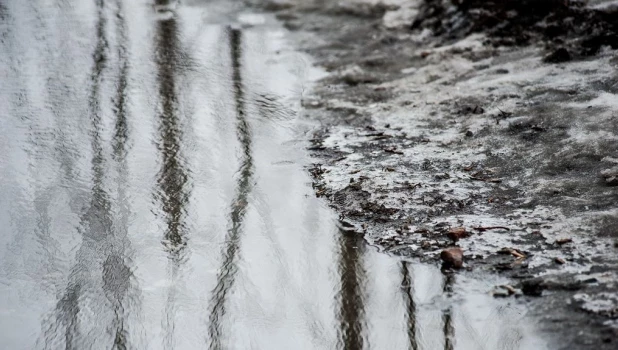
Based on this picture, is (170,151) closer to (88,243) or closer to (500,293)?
(88,243)

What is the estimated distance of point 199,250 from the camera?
2574mm

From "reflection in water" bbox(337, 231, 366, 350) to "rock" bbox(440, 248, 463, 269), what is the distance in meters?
0.32

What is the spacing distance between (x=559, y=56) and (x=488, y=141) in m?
0.94

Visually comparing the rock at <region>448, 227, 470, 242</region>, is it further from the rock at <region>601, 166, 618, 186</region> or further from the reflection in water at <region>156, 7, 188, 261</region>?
the reflection in water at <region>156, 7, 188, 261</region>

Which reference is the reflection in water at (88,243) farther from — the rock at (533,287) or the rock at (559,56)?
the rock at (559,56)

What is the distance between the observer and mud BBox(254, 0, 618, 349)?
2344mm

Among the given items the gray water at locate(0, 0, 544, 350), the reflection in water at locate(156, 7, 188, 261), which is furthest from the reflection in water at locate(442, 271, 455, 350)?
the reflection in water at locate(156, 7, 188, 261)

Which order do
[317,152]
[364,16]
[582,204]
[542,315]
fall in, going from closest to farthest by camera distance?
[542,315] < [582,204] < [317,152] < [364,16]

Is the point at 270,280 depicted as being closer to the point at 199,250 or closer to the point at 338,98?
the point at 199,250

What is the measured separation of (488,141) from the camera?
3.23 metres

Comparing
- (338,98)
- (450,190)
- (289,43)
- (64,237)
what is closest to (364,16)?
(289,43)

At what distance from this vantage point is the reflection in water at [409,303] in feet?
7.06

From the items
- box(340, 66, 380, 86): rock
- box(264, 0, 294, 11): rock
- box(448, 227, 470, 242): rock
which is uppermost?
box(264, 0, 294, 11): rock

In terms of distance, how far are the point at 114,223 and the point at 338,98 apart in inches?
66.7
